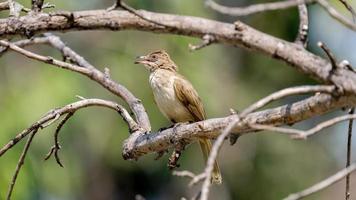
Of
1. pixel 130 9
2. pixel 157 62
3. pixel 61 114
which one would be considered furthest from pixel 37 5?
pixel 157 62

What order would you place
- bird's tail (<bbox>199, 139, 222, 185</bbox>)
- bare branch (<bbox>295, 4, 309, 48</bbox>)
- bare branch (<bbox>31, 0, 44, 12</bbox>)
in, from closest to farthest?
bare branch (<bbox>295, 4, 309, 48</bbox>), bare branch (<bbox>31, 0, 44, 12</bbox>), bird's tail (<bbox>199, 139, 222, 185</bbox>)

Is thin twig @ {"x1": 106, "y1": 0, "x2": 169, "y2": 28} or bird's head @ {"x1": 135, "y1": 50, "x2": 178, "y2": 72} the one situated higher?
thin twig @ {"x1": 106, "y1": 0, "x2": 169, "y2": 28}

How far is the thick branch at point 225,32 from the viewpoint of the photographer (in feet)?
11.1

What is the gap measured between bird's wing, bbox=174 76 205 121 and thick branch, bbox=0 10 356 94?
297 cm

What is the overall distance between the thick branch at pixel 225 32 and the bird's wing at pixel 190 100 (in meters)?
2.97

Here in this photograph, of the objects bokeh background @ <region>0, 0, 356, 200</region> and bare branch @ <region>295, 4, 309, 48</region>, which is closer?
bare branch @ <region>295, 4, 309, 48</region>

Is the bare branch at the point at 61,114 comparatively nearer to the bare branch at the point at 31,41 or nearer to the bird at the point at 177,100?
the bare branch at the point at 31,41

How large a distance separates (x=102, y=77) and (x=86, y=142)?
32.8 ft

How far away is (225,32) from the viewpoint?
11.3ft

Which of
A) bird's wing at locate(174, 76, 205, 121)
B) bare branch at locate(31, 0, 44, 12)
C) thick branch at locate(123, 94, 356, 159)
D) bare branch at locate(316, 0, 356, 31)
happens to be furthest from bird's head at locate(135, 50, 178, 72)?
bare branch at locate(316, 0, 356, 31)

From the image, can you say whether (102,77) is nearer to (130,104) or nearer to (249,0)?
(130,104)

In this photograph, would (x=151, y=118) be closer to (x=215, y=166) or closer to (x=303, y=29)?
(x=215, y=166)

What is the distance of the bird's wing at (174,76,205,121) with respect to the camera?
6590 millimetres

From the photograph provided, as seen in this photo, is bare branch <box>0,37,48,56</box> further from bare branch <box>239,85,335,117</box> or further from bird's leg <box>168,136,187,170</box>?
bare branch <box>239,85,335,117</box>
